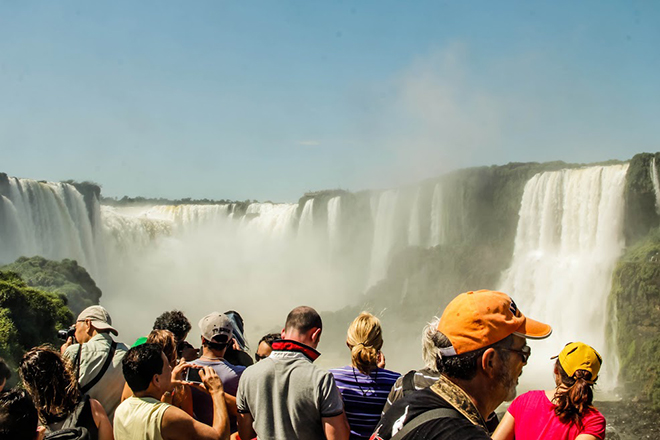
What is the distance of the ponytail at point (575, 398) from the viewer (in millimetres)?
3160

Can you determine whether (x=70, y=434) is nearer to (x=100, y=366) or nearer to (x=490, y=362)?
(x=100, y=366)

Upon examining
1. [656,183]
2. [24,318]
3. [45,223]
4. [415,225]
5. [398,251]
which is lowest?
[398,251]

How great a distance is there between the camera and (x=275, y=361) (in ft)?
11.1

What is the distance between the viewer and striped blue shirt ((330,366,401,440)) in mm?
3590

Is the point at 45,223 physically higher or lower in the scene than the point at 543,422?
lower

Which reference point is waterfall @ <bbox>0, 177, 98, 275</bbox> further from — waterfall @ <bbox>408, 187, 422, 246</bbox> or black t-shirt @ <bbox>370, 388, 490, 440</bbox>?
black t-shirt @ <bbox>370, 388, 490, 440</bbox>

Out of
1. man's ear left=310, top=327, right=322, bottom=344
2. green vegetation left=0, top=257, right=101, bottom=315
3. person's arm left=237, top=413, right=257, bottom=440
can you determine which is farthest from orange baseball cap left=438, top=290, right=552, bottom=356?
green vegetation left=0, top=257, right=101, bottom=315

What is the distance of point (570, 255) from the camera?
2766 cm

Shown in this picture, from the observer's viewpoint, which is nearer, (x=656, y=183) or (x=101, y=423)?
(x=101, y=423)

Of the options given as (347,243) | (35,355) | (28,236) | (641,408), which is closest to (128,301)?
(28,236)

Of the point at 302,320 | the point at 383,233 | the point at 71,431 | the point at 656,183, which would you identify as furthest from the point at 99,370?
the point at 383,233

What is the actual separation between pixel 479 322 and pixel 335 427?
1529 millimetres

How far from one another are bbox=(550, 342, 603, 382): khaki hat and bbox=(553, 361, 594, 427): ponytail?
2 centimetres

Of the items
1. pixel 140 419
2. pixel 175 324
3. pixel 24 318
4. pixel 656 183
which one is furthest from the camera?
pixel 656 183
